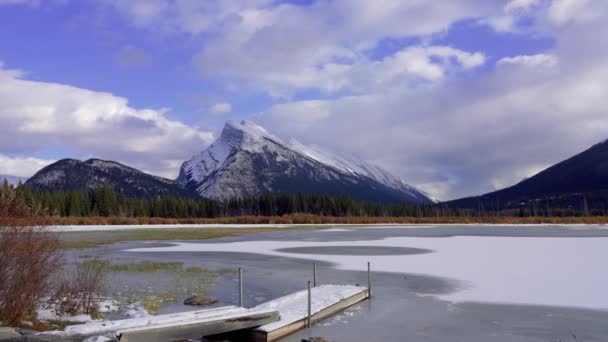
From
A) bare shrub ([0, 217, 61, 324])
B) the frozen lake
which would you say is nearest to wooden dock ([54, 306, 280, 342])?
the frozen lake

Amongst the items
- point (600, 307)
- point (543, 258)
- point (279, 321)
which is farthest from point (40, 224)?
point (543, 258)

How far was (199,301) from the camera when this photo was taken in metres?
18.1

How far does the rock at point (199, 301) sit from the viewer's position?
18.1 m

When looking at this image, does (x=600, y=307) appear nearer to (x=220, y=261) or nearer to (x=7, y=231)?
(x=7, y=231)

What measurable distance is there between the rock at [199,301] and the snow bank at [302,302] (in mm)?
2228

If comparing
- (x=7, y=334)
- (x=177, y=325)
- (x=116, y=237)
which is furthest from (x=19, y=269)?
(x=116, y=237)

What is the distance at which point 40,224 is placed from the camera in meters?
14.4

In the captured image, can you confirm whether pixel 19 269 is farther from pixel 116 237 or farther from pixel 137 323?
pixel 116 237

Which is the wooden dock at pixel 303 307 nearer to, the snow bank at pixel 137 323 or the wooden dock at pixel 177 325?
the wooden dock at pixel 177 325

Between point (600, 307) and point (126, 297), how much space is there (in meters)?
15.8

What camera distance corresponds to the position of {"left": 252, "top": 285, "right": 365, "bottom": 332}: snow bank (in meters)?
15.0

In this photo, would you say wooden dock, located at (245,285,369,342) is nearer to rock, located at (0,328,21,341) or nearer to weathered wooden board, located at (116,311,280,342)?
weathered wooden board, located at (116,311,280,342)

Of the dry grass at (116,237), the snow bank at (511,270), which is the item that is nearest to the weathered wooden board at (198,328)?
the snow bank at (511,270)

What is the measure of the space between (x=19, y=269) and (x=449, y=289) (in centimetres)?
1543
